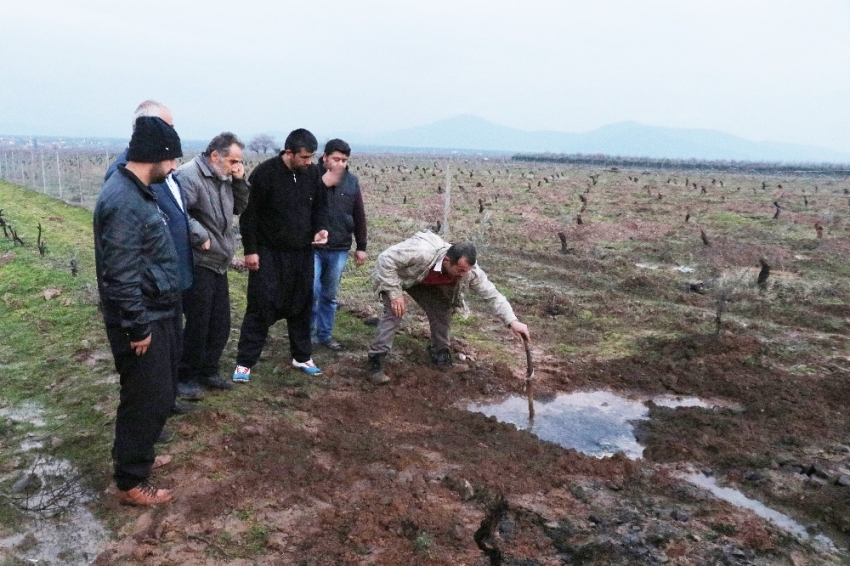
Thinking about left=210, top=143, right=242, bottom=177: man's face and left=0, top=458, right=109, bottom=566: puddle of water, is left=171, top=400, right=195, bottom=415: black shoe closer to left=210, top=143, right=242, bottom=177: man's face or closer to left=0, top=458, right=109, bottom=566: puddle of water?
left=0, top=458, right=109, bottom=566: puddle of water

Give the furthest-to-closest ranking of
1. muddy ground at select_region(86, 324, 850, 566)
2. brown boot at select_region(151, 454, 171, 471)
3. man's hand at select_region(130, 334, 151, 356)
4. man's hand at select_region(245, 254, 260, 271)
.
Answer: man's hand at select_region(245, 254, 260, 271) → brown boot at select_region(151, 454, 171, 471) → muddy ground at select_region(86, 324, 850, 566) → man's hand at select_region(130, 334, 151, 356)

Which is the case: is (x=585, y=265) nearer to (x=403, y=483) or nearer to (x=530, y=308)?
(x=530, y=308)

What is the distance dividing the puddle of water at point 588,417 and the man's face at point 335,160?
2.20 meters

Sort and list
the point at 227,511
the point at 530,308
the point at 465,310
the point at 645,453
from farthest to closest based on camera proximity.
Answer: the point at 530,308, the point at 465,310, the point at 645,453, the point at 227,511

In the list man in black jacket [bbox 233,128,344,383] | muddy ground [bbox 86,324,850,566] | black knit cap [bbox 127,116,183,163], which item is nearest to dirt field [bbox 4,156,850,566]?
muddy ground [bbox 86,324,850,566]

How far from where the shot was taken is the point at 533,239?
1345 centimetres

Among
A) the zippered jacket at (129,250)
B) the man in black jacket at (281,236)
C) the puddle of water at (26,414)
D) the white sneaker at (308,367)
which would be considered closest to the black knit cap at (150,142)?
the zippered jacket at (129,250)

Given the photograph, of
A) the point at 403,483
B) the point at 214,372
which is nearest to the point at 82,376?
the point at 214,372

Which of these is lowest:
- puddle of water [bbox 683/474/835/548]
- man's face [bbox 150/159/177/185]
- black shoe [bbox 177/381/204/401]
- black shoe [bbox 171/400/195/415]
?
puddle of water [bbox 683/474/835/548]

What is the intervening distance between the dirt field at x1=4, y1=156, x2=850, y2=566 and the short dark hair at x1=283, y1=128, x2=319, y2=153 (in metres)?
1.81

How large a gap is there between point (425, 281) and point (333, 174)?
3.78 ft

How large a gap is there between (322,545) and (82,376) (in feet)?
9.77

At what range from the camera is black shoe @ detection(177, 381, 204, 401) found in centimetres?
438

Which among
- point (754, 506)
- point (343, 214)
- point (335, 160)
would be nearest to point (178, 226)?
point (335, 160)
